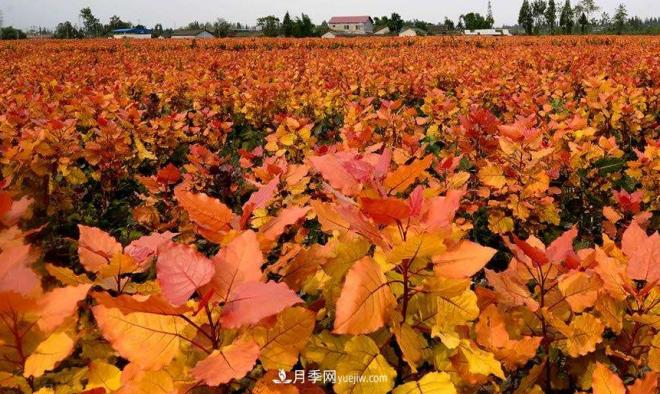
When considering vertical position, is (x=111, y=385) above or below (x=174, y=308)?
below

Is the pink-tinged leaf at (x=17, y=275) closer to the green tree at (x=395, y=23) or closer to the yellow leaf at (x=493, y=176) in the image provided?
the yellow leaf at (x=493, y=176)

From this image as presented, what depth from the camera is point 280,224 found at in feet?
3.37

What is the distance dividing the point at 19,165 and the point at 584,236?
170 inches

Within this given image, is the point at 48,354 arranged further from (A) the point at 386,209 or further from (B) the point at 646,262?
(B) the point at 646,262

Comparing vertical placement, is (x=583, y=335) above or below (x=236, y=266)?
below

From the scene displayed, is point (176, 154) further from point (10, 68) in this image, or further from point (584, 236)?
point (10, 68)

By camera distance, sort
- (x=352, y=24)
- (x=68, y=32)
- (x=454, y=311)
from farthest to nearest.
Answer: (x=352, y=24) < (x=68, y=32) < (x=454, y=311)

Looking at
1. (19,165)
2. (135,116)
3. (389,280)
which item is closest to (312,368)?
(389,280)

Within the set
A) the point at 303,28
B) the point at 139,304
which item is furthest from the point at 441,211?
the point at 303,28

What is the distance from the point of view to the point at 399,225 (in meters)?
0.87

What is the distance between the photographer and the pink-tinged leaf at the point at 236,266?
0.82m

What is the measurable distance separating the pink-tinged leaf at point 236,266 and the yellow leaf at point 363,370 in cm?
22

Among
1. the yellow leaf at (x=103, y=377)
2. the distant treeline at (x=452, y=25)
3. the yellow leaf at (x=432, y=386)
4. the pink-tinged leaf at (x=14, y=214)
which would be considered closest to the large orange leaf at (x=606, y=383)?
the yellow leaf at (x=432, y=386)

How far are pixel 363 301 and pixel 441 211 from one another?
9.4 inches
